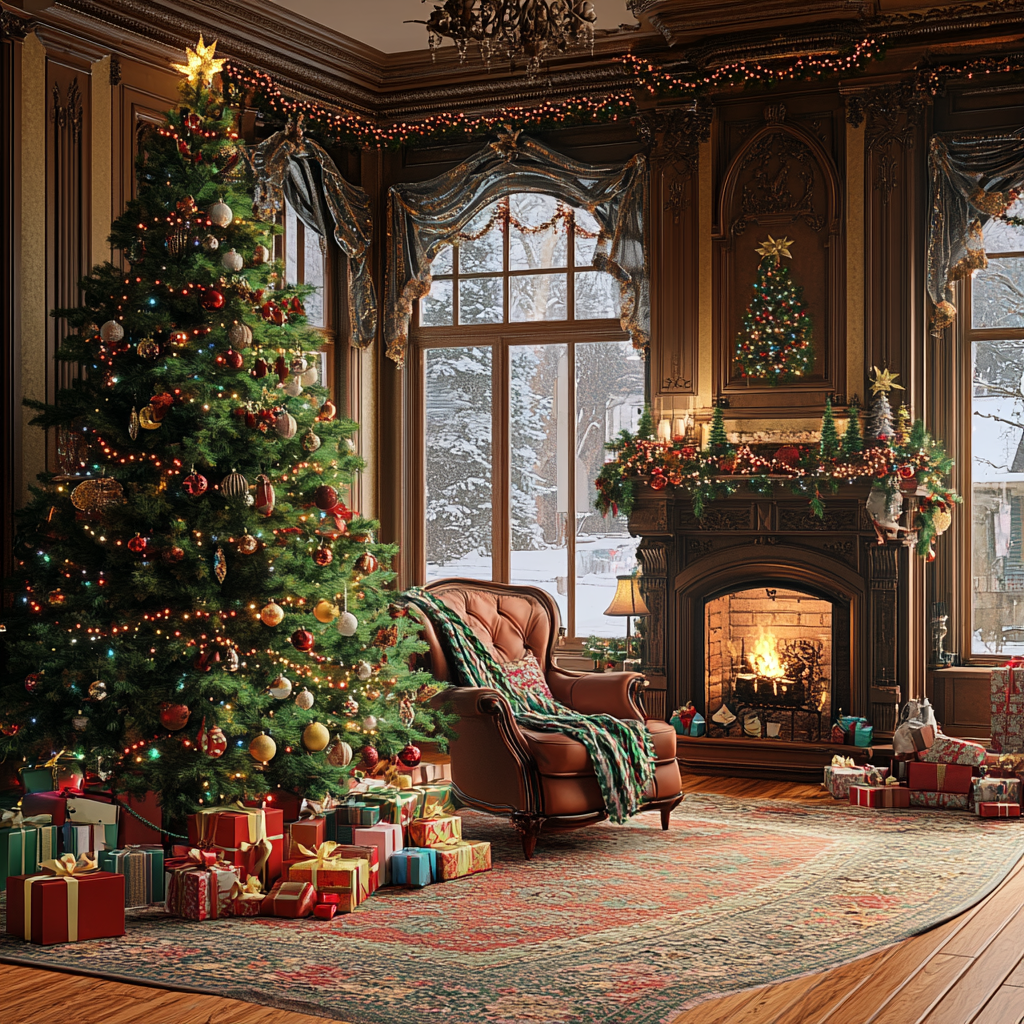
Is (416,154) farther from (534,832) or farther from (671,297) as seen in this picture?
(534,832)

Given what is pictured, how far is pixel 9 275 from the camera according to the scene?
6059 millimetres

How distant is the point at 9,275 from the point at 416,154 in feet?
10.3

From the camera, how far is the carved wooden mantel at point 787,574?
6895 millimetres

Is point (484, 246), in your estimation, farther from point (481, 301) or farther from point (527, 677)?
point (527, 677)

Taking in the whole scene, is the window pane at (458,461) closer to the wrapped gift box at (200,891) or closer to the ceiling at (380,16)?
the ceiling at (380,16)

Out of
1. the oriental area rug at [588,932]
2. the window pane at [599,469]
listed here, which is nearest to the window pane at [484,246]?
the window pane at [599,469]

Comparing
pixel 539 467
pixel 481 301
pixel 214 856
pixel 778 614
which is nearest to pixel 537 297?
pixel 481 301

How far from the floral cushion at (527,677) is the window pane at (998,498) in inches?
106

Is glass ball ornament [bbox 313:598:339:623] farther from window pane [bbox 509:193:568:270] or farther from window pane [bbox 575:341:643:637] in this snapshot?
window pane [bbox 509:193:568:270]

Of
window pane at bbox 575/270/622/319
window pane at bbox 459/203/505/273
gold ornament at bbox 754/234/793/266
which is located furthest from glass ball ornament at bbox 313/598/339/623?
window pane at bbox 459/203/505/273

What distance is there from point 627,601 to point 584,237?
2272 millimetres

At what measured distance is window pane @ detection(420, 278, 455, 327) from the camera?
852cm

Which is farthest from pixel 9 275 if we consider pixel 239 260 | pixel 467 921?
pixel 467 921

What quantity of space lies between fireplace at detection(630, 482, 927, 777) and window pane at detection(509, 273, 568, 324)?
156 cm
